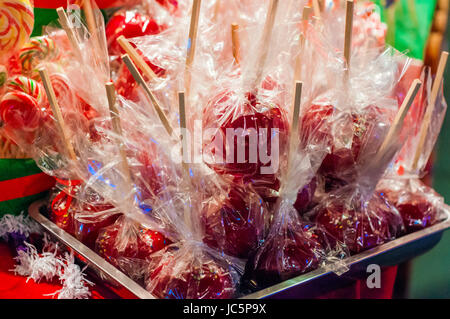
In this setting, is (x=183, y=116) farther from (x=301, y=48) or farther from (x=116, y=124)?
(x=301, y=48)

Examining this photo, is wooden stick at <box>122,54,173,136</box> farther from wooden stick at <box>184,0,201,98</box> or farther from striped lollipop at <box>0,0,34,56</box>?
striped lollipop at <box>0,0,34,56</box>

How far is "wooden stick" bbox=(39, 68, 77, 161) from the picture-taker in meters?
0.93

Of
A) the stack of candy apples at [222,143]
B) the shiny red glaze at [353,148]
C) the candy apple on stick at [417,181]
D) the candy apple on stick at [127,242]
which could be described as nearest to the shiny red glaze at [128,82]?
the stack of candy apples at [222,143]

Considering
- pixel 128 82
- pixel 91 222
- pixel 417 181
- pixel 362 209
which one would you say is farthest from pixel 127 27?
pixel 417 181

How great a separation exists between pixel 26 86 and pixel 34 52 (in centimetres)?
12

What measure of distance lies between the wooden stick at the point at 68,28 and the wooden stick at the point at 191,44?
0.85ft

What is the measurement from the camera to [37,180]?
125 centimetres

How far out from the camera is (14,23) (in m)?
1.00

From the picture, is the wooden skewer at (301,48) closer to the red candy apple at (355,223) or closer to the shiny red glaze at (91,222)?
the red candy apple at (355,223)

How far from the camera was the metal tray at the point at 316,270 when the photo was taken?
91 cm

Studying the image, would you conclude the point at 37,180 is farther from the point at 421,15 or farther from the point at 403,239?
the point at 421,15

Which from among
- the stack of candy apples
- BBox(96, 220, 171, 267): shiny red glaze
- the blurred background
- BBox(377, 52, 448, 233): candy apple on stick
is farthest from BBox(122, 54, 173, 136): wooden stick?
the blurred background

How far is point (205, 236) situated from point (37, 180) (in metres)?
0.58
